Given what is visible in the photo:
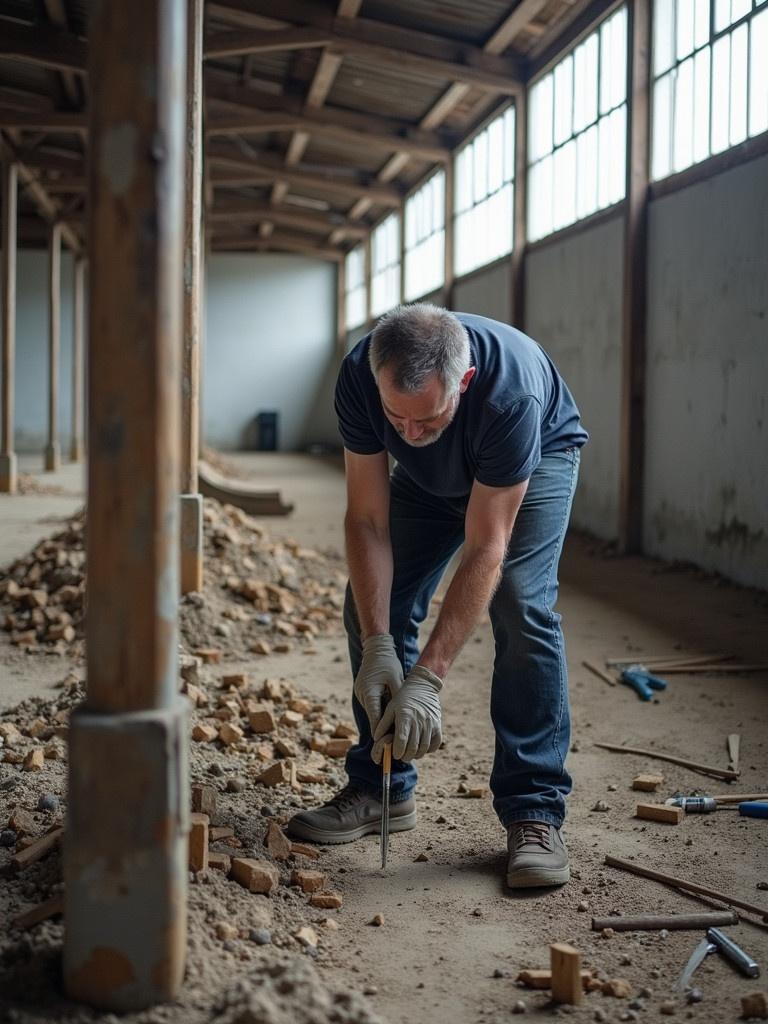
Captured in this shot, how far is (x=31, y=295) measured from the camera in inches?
897

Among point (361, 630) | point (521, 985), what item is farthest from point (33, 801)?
point (521, 985)

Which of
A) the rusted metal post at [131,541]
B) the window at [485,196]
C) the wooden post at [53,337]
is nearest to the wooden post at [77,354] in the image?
the wooden post at [53,337]

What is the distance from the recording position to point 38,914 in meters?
2.38

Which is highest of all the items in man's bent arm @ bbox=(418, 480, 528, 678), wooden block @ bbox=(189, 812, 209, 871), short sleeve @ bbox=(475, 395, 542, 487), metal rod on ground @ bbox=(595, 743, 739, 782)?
short sleeve @ bbox=(475, 395, 542, 487)

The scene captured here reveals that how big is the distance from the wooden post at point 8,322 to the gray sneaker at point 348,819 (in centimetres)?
1012

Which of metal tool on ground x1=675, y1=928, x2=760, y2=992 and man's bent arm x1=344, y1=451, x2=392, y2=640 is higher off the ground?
man's bent arm x1=344, y1=451, x2=392, y2=640

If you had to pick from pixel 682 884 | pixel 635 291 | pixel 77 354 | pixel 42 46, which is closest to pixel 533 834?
pixel 682 884

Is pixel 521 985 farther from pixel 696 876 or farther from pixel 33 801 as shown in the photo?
pixel 33 801

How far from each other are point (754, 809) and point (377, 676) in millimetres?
1434

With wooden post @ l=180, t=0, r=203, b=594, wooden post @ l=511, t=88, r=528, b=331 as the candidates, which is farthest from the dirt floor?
wooden post @ l=511, t=88, r=528, b=331

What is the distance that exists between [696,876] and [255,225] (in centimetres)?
2113

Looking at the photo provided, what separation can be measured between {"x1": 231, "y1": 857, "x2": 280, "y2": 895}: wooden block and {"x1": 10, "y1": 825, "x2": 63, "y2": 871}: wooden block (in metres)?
0.48

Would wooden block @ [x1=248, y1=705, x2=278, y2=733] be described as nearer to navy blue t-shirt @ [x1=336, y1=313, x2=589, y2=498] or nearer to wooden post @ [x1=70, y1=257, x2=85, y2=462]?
navy blue t-shirt @ [x1=336, y1=313, x2=589, y2=498]

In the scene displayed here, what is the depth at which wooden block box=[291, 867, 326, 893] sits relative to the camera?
284 centimetres
